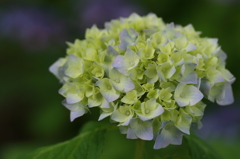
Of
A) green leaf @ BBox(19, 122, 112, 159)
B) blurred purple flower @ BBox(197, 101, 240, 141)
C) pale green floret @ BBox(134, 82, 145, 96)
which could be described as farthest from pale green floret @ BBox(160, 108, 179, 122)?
blurred purple flower @ BBox(197, 101, 240, 141)

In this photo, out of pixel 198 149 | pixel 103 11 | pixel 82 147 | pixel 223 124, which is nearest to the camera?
pixel 82 147

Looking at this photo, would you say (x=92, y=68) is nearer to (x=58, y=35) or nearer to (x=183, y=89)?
(x=183, y=89)

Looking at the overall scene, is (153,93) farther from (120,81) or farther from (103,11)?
(103,11)

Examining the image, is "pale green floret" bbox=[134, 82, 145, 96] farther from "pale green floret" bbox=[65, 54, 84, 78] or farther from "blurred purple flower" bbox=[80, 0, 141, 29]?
"blurred purple flower" bbox=[80, 0, 141, 29]

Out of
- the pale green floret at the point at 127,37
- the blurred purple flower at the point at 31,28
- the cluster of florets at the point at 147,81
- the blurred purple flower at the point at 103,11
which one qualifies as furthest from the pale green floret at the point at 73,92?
the blurred purple flower at the point at 103,11

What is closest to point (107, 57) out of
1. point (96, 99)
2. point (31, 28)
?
point (96, 99)

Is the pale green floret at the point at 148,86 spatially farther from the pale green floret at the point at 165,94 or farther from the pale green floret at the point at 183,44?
the pale green floret at the point at 183,44
